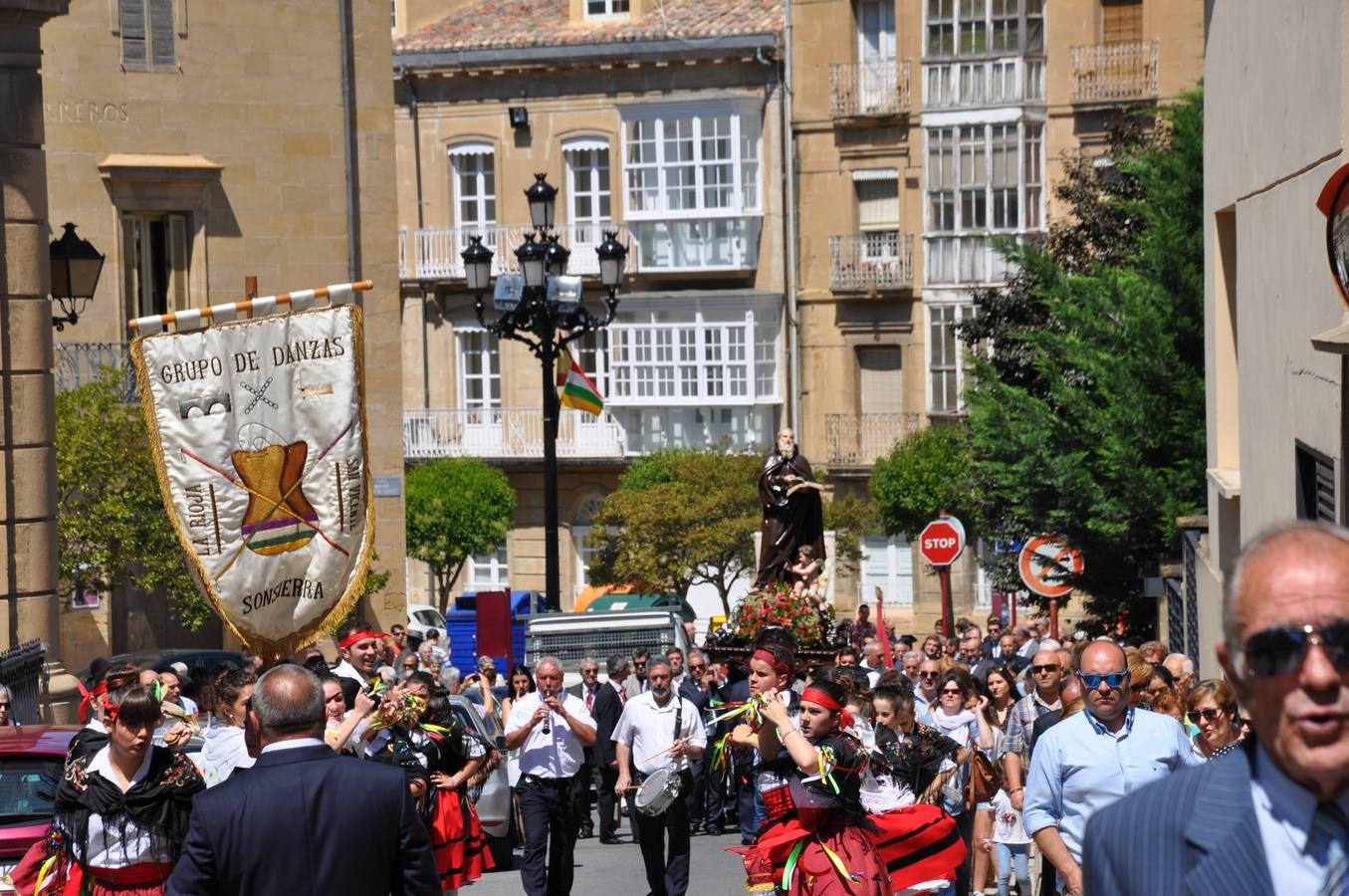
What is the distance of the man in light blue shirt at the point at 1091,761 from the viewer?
26.0ft

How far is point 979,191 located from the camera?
1709 inches

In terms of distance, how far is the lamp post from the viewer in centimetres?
2136

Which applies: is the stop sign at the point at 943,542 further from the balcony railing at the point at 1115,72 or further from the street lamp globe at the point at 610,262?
the balcony railing at the point at 1115,72

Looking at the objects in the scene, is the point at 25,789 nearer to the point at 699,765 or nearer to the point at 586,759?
the point at 586,759

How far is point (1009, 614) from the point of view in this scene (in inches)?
1512

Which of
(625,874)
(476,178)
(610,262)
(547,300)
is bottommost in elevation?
(625,874)

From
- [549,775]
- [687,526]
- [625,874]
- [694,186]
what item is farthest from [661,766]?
[694,186]

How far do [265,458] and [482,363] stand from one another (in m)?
35.7

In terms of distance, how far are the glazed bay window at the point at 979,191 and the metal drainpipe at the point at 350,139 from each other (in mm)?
16578

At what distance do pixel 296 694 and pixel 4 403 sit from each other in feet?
38.4

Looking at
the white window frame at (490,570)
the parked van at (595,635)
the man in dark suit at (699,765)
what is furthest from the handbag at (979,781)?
the white window frame at (490,570)

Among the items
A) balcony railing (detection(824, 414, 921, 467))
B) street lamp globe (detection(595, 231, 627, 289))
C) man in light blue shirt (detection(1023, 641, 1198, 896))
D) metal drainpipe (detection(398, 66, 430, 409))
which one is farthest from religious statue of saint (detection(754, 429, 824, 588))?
metal drainpipe (detection(398, 66, 430, 409))

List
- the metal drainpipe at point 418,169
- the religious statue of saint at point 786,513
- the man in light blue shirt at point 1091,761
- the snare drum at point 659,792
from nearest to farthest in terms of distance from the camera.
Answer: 1. the man in light blue shirt at point 1091,761
2. the snare drum at point 659,792
3. the religious statue of saint at point 786,513
4. the metal drainpipe at point 418,169

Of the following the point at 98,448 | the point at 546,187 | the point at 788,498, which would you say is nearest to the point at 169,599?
the point at 98,448
